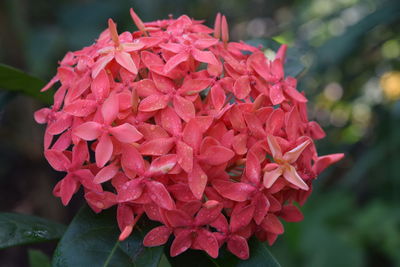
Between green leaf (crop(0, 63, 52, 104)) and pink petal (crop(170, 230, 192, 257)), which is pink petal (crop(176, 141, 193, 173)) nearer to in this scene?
pink petal (crop(170, 230, 192, 257))

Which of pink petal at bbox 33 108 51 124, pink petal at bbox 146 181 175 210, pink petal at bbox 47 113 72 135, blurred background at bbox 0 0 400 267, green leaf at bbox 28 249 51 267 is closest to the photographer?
pink petal at bbox 146 181 175 210

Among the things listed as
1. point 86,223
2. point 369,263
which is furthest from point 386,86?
point 86,223

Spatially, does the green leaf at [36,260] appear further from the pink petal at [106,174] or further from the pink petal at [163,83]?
the pink petal at [163,83]

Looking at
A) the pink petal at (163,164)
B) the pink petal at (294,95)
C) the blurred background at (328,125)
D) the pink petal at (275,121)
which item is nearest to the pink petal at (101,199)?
the pink petal at (163,164)

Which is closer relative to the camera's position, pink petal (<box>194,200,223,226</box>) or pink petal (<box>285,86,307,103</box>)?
pink petal (<box>194,200,223,226</box>)

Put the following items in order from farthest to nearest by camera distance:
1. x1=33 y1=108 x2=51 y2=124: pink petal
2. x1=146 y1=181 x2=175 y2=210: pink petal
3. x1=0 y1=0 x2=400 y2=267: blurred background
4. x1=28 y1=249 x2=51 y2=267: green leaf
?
x1=0 y1=0 x2=400 y2=267: blurred background → x1=28 y1=249 x2=51 y2=267: green leaf → x1=33 y1=108 x2=51 y2=124: pink petal → x1=146 y1=181 x2=175 y2=210: pink petal

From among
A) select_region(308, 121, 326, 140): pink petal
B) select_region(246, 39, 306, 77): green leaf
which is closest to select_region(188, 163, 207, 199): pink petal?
select_region(308, 121, 326, 140): pink petal

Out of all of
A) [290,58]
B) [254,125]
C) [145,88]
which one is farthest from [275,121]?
[290,58]
